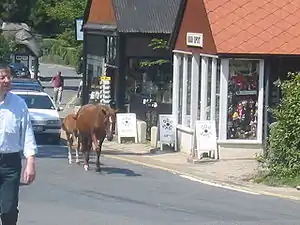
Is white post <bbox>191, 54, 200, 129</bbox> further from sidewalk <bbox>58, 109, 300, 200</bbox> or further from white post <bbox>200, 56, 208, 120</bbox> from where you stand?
sidewalk <bbox>58, 109, 300, 200</bbox>

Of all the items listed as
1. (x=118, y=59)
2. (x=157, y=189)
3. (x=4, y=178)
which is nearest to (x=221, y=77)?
(x=157, y=189)

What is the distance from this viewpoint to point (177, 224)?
13023 millimetres

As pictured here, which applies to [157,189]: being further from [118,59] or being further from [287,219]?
[118,59]

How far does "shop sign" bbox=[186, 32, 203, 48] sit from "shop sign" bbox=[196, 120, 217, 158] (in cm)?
267

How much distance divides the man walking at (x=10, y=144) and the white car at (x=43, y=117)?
66.6ft

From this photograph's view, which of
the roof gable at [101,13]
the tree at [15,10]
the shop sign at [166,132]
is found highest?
the tree at [15,10]

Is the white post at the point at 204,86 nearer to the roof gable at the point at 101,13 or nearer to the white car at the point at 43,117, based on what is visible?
the white car at the point at 43,117

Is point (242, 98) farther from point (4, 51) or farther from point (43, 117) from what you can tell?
point (4, 51)

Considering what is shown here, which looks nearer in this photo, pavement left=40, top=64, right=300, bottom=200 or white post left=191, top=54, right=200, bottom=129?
pavement left=40, top=64, right=300, bottom=200

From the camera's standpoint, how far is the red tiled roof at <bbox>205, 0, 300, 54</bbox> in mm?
25469

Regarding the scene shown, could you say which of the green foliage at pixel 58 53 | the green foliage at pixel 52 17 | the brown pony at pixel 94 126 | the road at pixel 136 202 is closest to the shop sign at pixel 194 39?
the brown pony at pixel 94 126

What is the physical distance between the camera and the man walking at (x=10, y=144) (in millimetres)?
9516

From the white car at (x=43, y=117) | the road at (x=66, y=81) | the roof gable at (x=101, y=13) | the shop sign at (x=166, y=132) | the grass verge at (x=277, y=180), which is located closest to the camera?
the grass verge at (x=277, y=180)

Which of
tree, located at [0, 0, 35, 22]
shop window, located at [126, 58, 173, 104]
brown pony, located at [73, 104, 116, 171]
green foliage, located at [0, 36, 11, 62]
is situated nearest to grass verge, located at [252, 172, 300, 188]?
brown pony, located at [73, 104, 116, 171]
